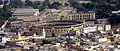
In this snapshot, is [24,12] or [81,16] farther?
[24,12]

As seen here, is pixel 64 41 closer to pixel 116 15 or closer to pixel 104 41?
pixel 104 41

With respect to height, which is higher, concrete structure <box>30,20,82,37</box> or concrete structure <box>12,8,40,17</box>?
concrete structure <box>30,20,82,37</box>

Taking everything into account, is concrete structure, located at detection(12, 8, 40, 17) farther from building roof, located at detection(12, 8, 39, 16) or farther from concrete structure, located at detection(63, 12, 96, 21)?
concrete structure, located at detection(63, 12, 96, 21)

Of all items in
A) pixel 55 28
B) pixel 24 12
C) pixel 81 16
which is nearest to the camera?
pixel 55 28

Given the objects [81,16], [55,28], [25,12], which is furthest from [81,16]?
[55,28]

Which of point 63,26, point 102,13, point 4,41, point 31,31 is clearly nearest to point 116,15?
point 102,13

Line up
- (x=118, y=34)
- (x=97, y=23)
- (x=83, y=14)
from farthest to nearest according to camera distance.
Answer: (x=83, y=14) → (x=97, y=23) → (x=118, y=34)

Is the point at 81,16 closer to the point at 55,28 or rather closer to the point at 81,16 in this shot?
the point at 81,16

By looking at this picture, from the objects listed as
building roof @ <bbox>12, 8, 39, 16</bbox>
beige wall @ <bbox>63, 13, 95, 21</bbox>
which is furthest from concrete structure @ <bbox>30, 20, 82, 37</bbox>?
building roof @ <bbox>12, 8, 39, 16</bbox>

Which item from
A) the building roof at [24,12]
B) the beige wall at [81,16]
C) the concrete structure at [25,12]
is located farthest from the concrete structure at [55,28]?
the building roof at [24,12]

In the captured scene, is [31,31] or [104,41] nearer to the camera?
[104,41]

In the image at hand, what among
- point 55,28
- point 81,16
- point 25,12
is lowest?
point 25,12
